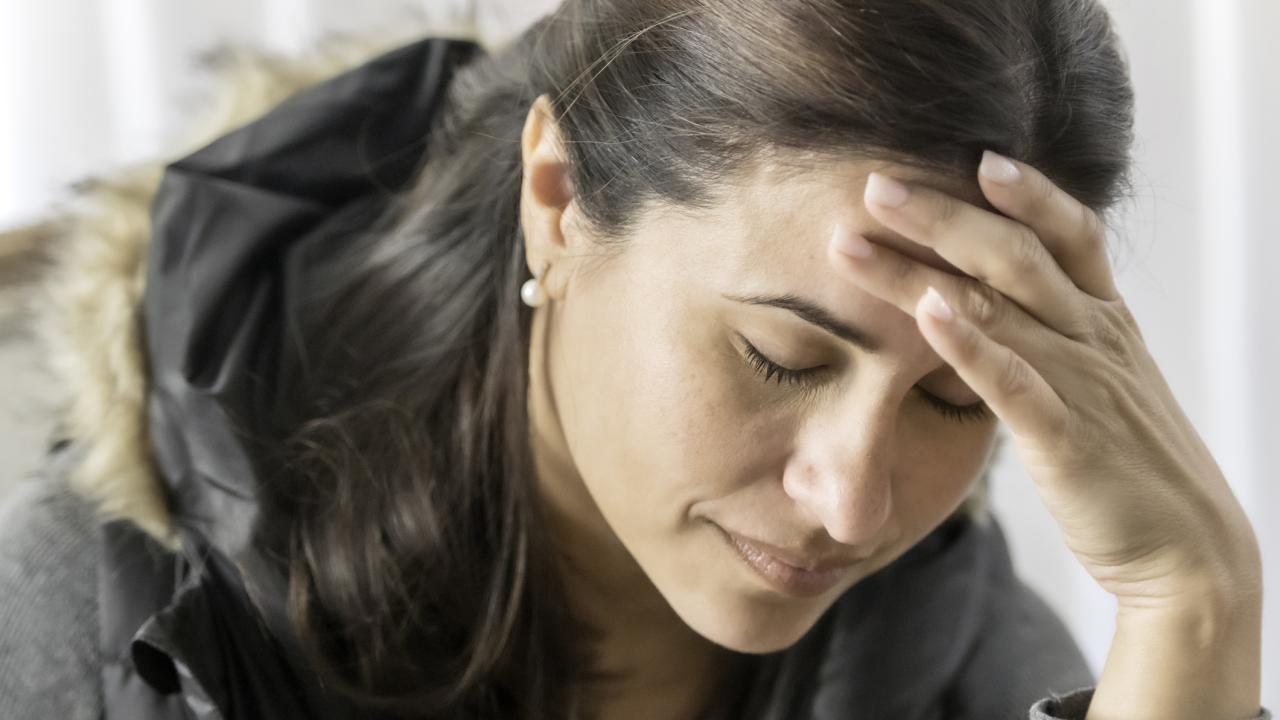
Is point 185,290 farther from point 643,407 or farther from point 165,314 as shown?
point 643,407

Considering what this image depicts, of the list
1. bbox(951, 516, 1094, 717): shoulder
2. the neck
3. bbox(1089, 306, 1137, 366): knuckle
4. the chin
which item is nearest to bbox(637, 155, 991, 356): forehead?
bbox(1089, 306, 1137, 366): knuckle

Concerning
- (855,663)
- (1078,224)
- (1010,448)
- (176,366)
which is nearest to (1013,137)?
(1078,224)

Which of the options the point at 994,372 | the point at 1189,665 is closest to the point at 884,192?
the point at 994,372

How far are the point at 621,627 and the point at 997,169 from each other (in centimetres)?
60

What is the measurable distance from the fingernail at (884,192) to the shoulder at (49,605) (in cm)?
68

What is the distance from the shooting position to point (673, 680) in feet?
4.03

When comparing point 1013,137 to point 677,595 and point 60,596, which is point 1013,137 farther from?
point 60,596

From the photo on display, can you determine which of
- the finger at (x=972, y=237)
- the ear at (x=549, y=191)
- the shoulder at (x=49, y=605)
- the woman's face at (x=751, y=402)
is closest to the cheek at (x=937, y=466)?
the woman's face at (x=751, y=402)

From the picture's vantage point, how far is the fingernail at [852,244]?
2.61 feet

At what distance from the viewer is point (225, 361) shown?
1.08 m

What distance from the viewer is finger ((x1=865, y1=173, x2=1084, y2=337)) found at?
2.62 ft

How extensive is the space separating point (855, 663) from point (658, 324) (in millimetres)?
464

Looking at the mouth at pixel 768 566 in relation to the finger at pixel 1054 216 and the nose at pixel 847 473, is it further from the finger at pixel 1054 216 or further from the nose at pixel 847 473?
the finger at pixel 1054 216

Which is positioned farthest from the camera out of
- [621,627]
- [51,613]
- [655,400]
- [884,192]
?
[621,627]
